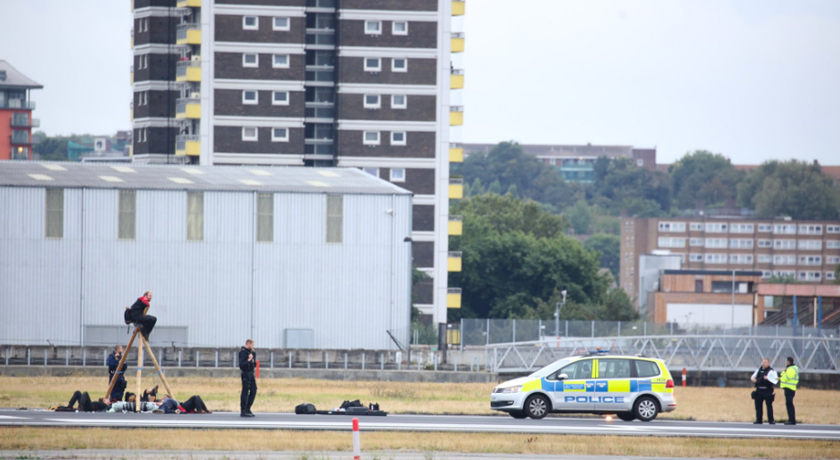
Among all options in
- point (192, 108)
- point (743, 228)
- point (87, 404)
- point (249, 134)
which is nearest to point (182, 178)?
point (249, 134)

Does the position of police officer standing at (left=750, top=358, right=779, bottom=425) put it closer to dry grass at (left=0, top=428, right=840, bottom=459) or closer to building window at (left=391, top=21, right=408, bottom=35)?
dry grass at (left=0, top=428, right=840, bottom=459)

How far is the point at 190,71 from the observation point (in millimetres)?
84312

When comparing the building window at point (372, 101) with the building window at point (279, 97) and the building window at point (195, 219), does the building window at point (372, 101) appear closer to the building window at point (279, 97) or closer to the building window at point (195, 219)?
the building window at point (279, 97)

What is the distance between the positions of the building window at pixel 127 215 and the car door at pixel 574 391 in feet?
108

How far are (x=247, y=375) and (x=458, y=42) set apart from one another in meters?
62.7

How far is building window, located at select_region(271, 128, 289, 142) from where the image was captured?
8388 cm

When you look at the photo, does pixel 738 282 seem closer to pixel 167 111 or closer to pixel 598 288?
pixel 598 288

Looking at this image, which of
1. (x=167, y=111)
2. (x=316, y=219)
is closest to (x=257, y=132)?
(x=167, y=111)

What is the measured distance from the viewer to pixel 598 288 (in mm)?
99375

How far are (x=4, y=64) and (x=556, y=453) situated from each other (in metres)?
168

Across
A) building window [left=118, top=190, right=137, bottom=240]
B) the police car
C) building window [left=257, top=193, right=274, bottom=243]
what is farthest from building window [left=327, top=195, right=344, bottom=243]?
the police car

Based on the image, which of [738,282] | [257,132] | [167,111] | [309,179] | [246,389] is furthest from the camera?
[738,282]

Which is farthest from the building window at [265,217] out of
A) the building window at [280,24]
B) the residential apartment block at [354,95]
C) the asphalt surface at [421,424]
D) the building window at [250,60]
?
the asphalt surface at [421,424]

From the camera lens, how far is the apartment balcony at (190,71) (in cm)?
8406
